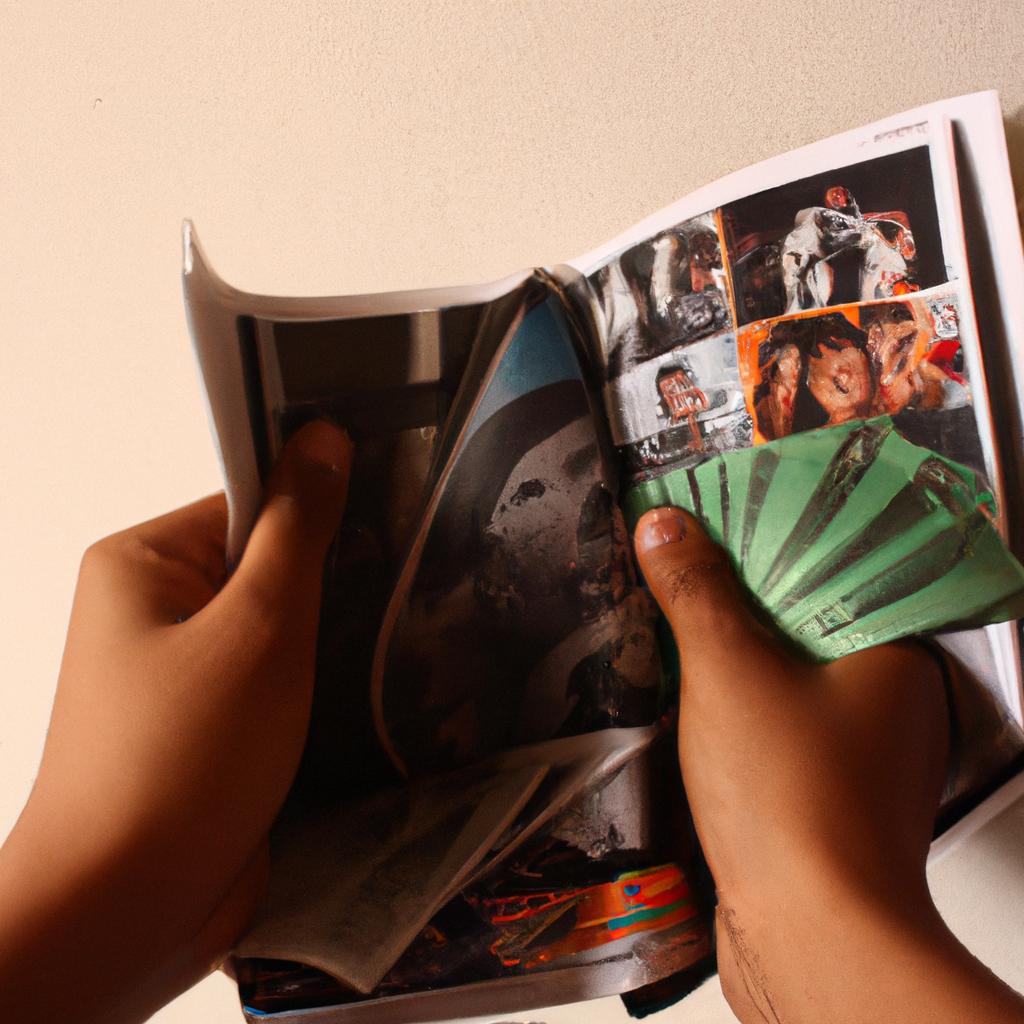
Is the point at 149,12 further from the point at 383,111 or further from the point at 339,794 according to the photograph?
the point at 339,794

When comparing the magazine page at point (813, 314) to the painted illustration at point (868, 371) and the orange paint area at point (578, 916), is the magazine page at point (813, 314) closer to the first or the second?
the painted illustration at point (868, 371)

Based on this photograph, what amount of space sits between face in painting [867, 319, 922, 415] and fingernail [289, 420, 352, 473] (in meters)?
0.24

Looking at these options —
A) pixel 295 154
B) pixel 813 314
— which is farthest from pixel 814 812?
pixel 295 154

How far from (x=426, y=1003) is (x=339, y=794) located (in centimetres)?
10

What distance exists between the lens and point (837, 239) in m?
0.40

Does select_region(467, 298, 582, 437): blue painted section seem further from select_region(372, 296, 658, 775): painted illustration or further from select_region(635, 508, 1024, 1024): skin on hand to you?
select_region(635, 508, 1024, 1024): skin on hand

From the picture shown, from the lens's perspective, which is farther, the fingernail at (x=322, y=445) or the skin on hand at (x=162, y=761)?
the fingernail at (x=322, y=445)

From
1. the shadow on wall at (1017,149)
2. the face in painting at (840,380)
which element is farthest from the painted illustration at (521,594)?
the shadow on wall at (1017,149)

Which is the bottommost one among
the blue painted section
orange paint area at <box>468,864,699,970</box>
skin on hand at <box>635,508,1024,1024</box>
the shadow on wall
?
→ orange paint area at <box>468,864,699,970</box>

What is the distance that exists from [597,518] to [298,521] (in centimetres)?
15

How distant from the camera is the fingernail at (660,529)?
16.9 inches

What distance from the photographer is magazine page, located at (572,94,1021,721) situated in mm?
385

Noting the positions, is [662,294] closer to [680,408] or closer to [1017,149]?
[680,408]

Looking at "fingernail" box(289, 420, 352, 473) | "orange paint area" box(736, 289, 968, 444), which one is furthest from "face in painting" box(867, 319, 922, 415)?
"fingernail" box(289, 420, 352, 473)
